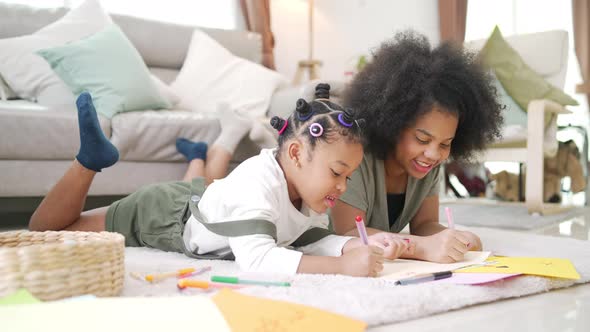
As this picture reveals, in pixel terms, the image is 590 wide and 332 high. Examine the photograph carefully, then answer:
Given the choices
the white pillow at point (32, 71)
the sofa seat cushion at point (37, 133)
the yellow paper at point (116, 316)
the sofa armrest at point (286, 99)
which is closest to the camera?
the yellow paper at point (116, 316)

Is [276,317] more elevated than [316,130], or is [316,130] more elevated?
[316,130]

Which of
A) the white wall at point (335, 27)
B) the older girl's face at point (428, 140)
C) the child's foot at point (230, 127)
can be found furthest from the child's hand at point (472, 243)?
the white wall at point (335, 27)

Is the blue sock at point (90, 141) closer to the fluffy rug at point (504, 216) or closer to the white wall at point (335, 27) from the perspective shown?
the fluffy rug at point (504, 216)

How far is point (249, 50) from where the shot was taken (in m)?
3.26

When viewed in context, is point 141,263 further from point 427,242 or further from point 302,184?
point 427,242

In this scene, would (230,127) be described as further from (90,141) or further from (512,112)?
(512,112)

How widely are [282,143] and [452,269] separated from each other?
1.36 feet

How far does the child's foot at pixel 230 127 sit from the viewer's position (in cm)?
229

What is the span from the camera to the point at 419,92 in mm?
1277

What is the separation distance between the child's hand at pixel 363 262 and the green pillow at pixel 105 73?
1458mm

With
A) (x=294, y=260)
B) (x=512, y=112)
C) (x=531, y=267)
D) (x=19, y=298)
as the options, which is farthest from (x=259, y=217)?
(x=512, y=112)

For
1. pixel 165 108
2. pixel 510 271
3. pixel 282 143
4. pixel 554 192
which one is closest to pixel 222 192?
pixel 282 143

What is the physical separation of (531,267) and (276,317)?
1.90 ft

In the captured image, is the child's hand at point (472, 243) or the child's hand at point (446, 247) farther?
the child's hand at point (472, 243)
